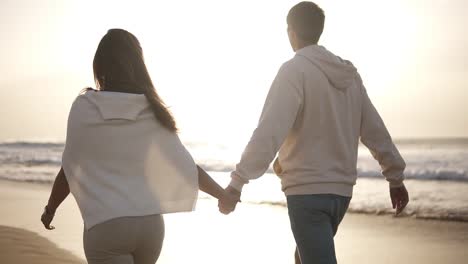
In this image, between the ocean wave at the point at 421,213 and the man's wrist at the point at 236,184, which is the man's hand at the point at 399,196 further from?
the ocean wave at the point at 421,213

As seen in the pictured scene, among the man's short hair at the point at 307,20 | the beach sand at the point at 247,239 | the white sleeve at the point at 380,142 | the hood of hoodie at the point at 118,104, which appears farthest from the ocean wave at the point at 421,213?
the hood of hoodie at the point at 118,104

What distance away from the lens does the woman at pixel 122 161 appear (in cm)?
257

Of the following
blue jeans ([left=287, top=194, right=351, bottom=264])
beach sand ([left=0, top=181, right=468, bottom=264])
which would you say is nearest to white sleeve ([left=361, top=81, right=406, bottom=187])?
blue jeans ([left=287, top=194, right=351, bottom=264])

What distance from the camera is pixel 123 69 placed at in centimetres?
270

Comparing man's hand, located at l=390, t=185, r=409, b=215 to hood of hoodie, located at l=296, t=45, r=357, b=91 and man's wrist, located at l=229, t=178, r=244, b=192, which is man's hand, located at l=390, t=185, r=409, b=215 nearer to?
hood of hoodie, located at l=296, t=45, r=357, b=91

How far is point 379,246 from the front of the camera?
23.8 ft

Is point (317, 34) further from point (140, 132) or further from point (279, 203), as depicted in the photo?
point (279, 203)

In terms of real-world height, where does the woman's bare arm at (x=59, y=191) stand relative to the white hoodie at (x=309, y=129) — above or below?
below

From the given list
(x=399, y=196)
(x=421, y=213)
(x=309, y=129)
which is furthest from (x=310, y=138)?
(x=421, y=213)

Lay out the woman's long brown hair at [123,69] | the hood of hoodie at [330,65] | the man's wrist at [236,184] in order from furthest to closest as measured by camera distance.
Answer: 1. the man's wrist at [236,184]
2. the hood of hoodie at [330,65]
3. the woman's long brown hair at [123,69]

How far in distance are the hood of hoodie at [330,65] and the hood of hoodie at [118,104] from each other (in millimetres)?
900

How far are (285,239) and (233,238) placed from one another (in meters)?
0.61

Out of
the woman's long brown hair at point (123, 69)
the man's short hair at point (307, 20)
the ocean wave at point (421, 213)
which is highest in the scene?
the man's short hair at point (307, 20)

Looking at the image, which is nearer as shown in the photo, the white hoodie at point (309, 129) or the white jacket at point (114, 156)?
the white jacket at point (114, 156)
